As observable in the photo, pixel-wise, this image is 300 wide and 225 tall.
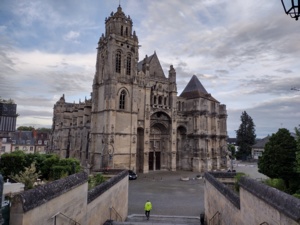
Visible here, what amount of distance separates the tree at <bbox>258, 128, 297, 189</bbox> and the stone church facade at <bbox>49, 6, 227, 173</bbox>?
19603mm

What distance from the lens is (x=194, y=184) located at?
32.2m

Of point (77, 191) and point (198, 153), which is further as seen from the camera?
point (198, 153)

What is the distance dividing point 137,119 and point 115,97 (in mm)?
5959

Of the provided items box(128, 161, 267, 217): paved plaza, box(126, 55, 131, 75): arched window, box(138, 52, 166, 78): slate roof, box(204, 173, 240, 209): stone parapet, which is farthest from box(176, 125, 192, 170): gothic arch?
box(204, 173, 240, 209): stone parapet

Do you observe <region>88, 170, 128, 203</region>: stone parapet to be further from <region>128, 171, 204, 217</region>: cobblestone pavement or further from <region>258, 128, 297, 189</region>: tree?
<region>258, 128, 297, 189</region>: tree

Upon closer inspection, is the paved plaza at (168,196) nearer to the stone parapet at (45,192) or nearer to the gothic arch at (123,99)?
the gothic arch at (123,99)

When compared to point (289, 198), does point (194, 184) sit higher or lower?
lower

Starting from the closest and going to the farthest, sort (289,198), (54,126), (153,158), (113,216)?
(289,198) → (113,216) → (153,158) → (54,126)

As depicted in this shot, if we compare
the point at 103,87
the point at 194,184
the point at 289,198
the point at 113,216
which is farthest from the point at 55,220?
the point at 103,87

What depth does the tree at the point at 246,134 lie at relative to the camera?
2689 inches

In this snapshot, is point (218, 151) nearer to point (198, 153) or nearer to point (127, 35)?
point (198, 153)

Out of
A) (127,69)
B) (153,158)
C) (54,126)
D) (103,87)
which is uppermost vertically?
(127,69)

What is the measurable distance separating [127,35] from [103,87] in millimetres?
10886

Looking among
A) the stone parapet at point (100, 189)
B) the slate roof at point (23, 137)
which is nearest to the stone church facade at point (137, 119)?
the slate roof at point (23, 137)
